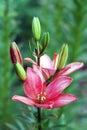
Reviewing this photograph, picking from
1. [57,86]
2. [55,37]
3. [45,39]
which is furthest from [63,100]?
[55,37]

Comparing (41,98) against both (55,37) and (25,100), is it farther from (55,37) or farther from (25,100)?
(55,37)

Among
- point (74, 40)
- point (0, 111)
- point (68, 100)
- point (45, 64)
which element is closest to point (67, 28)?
point (74, 40)

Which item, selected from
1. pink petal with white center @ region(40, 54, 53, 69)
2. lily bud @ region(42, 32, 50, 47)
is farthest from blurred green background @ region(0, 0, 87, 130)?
lily bud @ region(42, 32, 50, 47)

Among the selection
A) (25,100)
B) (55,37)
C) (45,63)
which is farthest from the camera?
(55,37)

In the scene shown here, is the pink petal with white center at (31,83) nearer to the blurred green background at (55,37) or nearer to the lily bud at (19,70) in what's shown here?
the lily bud at (19,70)

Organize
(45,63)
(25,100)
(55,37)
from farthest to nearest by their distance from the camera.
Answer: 1. (55,37)
2. (45,63)
3. (25,100)

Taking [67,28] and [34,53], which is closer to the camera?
[34,53]

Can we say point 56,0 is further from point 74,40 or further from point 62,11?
point 74,40
